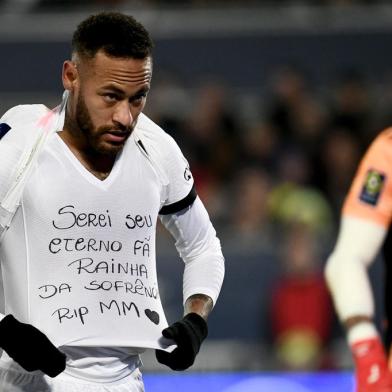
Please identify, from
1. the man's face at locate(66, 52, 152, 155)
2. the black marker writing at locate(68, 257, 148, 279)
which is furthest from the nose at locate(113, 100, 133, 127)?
the black marker writing at locate(68, 257, 148, 279)

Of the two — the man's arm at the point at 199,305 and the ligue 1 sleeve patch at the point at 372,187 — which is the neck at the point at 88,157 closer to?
the man's arm at the point at 199,305

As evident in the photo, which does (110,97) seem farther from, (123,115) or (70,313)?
(70,313)

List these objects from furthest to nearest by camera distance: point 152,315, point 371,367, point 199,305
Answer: point 371,367, point 199,305, point 152,315

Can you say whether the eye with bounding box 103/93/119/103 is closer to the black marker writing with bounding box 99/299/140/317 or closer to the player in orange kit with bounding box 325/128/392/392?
the black marker writing with bounding box 99/299/140/317

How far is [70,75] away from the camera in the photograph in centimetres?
355

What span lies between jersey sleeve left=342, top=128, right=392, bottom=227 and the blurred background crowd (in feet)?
9.34

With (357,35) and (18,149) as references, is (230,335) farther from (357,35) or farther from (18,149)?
(18,149)

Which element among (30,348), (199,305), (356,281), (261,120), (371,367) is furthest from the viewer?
(261,120)

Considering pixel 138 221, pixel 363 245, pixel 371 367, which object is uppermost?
pixel 138 221

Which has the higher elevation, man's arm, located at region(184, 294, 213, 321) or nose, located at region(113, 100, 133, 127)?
nose, located at region(113, 100, 133, 127)

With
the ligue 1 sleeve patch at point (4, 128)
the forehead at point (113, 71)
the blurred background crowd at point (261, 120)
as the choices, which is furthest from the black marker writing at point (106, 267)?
the blurred background crowd at point (261, 120)

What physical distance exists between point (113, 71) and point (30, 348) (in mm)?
811

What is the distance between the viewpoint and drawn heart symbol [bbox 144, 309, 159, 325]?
3678 millimetres

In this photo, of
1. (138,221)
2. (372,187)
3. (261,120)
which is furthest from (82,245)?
(261,120)
